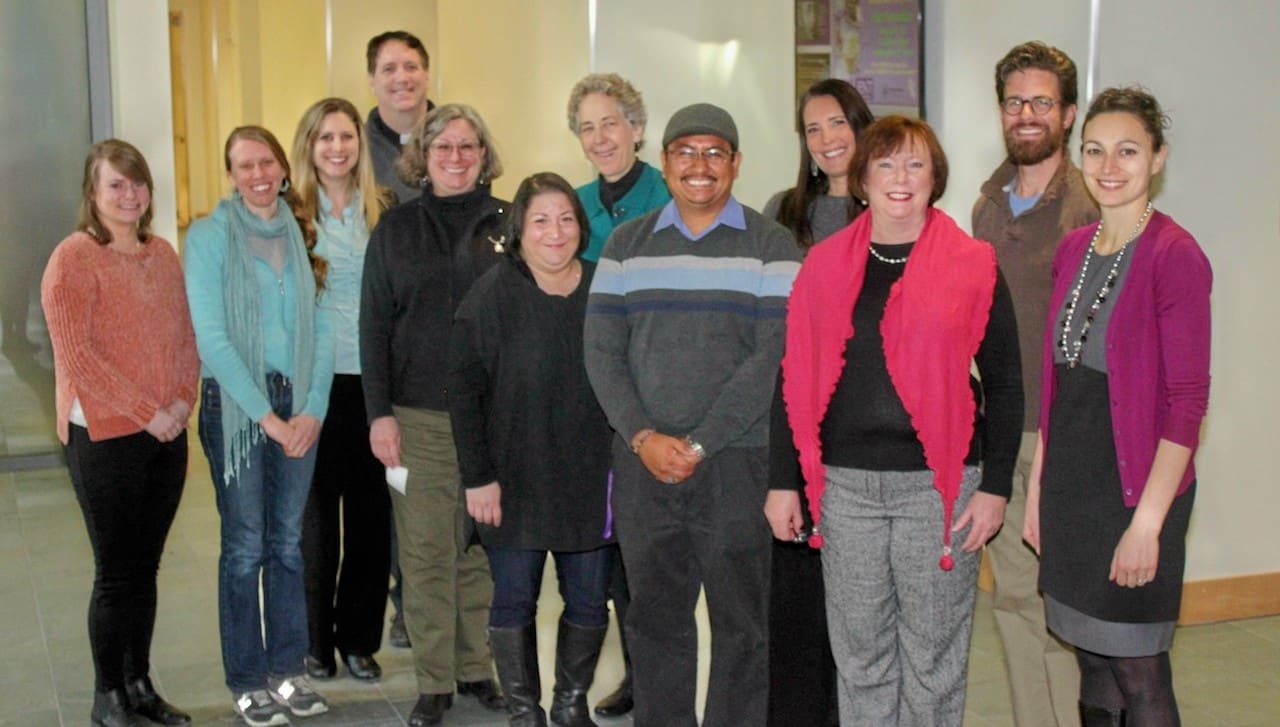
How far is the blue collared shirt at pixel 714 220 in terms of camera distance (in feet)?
11.0

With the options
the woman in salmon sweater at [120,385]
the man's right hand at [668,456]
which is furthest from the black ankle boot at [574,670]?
the woman in salmon sweater at [120,385]

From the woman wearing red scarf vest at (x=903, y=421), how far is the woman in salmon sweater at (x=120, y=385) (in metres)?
1.90

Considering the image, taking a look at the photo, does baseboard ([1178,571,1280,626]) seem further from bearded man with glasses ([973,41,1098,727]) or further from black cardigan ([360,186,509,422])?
black cardigan ([360,186,509,422])

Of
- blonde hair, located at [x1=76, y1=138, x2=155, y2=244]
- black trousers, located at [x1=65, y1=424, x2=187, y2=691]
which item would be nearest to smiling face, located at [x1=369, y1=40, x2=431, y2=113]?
blonde hair, located at [x1=76, y1=138, x2=155, y2=244]

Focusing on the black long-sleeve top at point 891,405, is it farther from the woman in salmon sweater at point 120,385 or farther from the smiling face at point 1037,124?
the woman in salmon sweater at point 120,385

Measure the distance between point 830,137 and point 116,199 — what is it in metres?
1.99

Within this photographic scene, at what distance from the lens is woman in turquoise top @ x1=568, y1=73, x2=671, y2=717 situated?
Answer: 412 cm

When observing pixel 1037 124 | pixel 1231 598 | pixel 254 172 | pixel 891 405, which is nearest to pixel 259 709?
pixel 254 172

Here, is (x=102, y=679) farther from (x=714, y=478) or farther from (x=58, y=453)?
(x=58, y=453)

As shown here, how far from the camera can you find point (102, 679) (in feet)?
13.0

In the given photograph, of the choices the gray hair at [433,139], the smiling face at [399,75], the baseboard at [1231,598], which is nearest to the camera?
the gray hair at [433,139]

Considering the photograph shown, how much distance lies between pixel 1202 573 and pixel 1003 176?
86.8 inches

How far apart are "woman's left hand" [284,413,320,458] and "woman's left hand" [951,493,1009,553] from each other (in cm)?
197

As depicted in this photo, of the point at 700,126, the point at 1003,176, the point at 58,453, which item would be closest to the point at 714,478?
the point at 700,126
